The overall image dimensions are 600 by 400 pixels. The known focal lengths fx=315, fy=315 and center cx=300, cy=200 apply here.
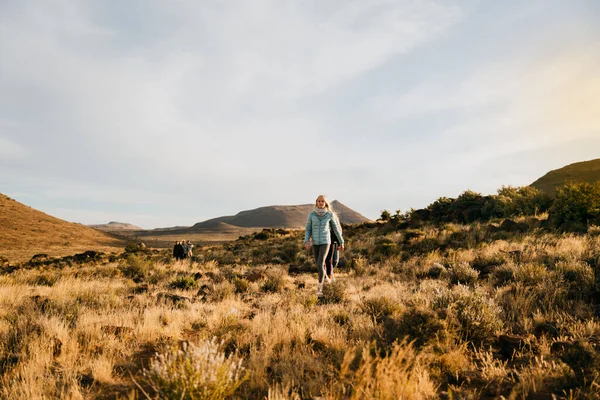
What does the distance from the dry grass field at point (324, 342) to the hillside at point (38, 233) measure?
36.2m

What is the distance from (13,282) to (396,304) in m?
12.5

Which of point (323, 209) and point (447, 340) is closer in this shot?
point (447, 340)

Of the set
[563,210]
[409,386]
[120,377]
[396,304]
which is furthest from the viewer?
[563,210]

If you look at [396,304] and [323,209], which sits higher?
[323,209]

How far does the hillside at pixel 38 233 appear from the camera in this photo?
3846 centimetres

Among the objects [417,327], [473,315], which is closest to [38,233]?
[417,327]

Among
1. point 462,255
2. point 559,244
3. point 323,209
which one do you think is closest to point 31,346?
point 323,209

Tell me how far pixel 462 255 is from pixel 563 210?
28.5 ft

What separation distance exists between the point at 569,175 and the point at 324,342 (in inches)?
1406

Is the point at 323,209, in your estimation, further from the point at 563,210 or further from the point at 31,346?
the point at 563,210

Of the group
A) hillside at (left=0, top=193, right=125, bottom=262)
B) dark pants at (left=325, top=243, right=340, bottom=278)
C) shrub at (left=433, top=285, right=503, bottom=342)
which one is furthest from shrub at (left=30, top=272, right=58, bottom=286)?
hillside at (left=0, top=193, right=125, bottom=262)

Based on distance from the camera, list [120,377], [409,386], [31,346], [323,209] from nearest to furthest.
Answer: [409,386]
[120,377]
[31,346]
[323,209]

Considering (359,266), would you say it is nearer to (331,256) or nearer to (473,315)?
(331,256)

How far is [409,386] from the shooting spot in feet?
9.37
